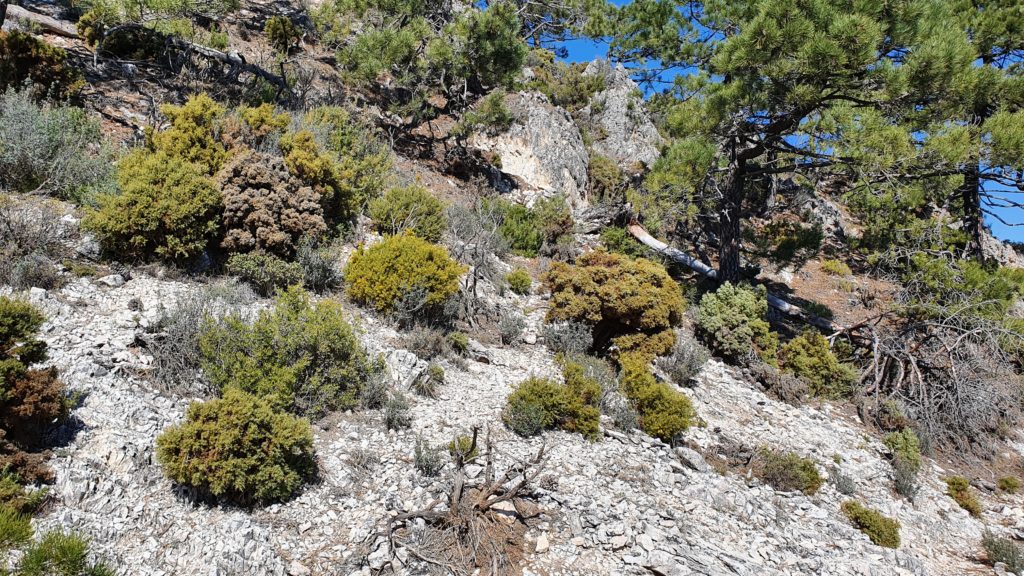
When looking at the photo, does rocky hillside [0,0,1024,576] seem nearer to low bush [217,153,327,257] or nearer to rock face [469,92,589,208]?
low bush [217,153,327,257]

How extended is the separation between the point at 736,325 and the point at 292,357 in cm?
802

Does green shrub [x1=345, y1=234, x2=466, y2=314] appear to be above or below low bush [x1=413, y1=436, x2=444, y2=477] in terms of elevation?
above

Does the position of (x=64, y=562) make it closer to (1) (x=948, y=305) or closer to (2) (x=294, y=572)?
(2) (x=294, y=572)

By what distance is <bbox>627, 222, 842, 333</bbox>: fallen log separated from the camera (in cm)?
1160

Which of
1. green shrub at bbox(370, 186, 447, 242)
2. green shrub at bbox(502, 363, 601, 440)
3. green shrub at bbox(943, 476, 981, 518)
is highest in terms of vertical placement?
green shrub at bbox(370, 186, 447, 242)

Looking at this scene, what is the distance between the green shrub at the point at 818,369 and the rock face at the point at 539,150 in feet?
27.0

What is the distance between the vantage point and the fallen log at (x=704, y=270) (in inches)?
457

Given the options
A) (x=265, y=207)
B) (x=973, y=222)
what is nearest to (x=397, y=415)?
(x=265, y=207)

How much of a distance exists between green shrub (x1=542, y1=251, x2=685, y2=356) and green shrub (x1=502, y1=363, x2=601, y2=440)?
7.12 feet

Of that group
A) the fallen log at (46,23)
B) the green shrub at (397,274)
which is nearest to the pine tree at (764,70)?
the green shrub at (397,274)

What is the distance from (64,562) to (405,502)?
234cm

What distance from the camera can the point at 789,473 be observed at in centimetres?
646

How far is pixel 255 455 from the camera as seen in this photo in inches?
167

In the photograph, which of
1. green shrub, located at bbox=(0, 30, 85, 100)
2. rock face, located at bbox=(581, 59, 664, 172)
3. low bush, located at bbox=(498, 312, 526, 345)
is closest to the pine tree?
low bush, located at bbox=(498, 312, 526, 345)
